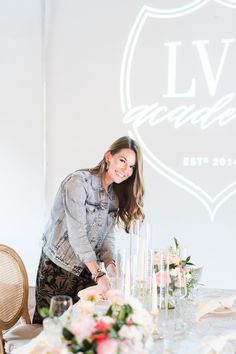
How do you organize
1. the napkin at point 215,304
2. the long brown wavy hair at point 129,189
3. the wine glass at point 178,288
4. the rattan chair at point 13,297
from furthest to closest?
the long brown wavy hair at point 129,189
the rattan chair at point 13,297
the napkin at point 215,304
the wine glass at point 178,288

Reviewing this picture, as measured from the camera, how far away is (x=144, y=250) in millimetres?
1705

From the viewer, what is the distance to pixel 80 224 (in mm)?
2014

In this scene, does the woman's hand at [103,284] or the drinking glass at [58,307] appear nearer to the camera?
the drinking glass at [58,307]

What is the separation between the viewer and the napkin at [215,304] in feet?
5.69

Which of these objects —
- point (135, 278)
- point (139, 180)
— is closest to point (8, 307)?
point (135, 278)

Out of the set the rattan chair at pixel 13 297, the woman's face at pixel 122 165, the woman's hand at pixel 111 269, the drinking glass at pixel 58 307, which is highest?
the woman's face at pixel 122 165

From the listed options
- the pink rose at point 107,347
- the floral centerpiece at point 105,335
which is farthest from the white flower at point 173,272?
the pink rose at point 107,347

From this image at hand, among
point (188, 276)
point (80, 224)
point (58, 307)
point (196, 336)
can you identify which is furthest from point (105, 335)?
point (80, 224)

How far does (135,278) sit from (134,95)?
2024 mm

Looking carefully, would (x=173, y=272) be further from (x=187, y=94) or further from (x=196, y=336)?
(x=187, y=94)

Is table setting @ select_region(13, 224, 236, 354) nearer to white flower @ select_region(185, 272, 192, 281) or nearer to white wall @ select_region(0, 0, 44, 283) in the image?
white flower @ select_region(185, 272, 192, 281)

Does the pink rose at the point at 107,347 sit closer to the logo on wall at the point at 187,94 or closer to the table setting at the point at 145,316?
the table setting at the point at 145,316

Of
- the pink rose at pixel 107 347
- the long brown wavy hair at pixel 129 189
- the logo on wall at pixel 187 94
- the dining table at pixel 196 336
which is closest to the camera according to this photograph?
the pink rose at pixel 107 347

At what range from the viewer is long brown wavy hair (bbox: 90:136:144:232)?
6.87ft
